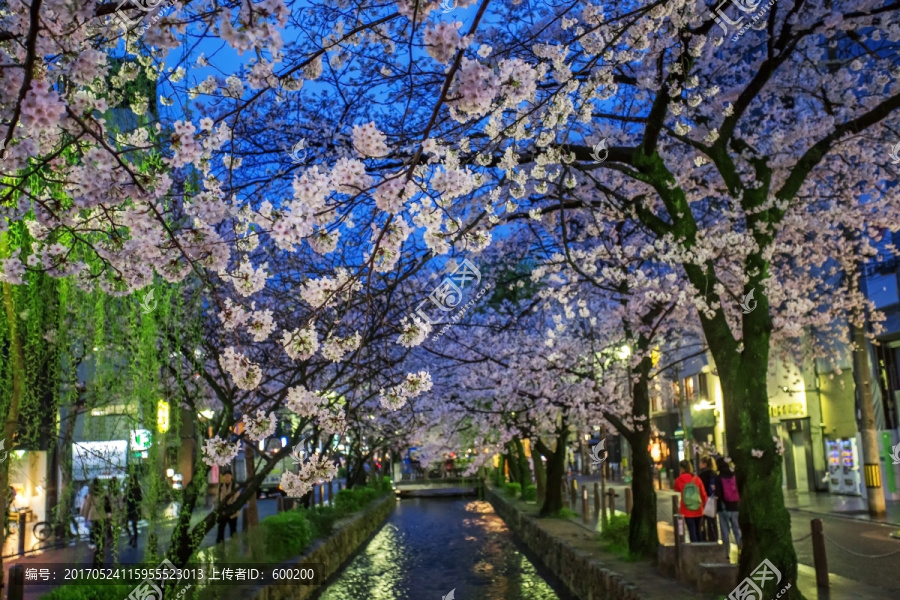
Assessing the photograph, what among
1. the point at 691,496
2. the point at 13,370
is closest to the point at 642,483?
the point at 691,496

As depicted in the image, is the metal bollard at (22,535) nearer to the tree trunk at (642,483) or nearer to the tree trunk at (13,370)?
the tree trunk at (13,370)

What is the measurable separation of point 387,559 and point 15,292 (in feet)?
51.9

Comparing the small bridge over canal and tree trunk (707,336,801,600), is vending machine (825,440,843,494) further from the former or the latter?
the small bridge over canal

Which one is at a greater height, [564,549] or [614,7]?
[614,7]

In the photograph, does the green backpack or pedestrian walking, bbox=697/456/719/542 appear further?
pedestrian walking, bbox=697/456/719/542

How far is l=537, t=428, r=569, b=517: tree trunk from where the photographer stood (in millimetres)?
23031

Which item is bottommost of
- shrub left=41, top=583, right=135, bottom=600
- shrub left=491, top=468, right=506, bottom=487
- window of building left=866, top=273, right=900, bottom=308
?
shrub left=491, top=468, right=506, bottom=487

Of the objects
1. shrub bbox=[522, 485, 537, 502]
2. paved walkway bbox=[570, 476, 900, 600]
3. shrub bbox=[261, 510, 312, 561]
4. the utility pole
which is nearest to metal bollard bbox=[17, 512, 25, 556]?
shrub bbox=[261, 510, 312, 561]

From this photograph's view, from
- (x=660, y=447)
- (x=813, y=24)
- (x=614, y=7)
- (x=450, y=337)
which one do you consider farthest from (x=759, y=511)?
(x=660, y=447)

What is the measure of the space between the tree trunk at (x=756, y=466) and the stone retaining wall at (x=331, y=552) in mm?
6264

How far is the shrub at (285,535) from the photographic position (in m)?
15.0

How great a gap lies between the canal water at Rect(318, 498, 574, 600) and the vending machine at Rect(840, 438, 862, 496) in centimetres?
1166

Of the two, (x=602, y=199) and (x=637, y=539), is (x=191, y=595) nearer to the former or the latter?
(x=637, y=539)

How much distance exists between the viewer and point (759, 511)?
28.2 ft
